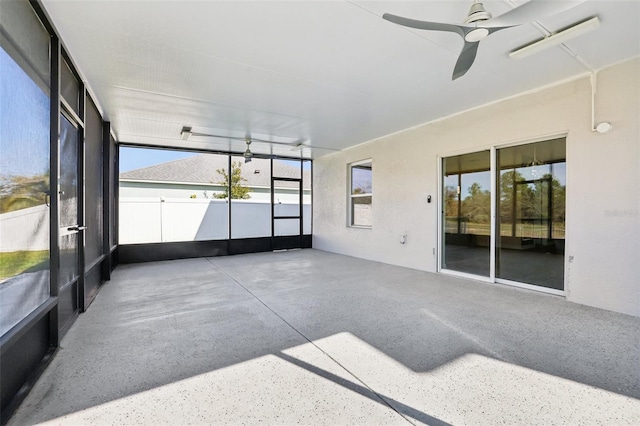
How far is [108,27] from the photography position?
8.09ft

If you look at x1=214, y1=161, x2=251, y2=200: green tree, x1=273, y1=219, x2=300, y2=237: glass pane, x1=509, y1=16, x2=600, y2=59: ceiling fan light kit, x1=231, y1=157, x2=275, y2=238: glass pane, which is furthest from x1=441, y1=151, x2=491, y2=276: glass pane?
x1=214, y1=161, x2=251, y2=200: green tree

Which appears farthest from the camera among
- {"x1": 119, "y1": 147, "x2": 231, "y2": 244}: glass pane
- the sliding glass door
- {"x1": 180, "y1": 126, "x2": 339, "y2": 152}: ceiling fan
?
{"x1": 119, "y1": 147, "x2": 231, "y2": 244}: glass pane

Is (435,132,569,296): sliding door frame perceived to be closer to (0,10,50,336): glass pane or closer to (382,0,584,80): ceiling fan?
(382,0,584,80): ceiling fan

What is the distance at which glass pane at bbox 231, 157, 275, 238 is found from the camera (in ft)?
24.9

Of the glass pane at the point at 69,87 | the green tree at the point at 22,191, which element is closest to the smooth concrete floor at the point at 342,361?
the green tree at the point at 22,191

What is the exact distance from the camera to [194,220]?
7.13 meters

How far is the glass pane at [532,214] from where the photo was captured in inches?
153

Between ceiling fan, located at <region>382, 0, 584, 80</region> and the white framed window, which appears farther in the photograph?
the white framed window

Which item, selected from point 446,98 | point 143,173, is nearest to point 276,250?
point 143,173

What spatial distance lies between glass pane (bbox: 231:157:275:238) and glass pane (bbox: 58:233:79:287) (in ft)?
14.5

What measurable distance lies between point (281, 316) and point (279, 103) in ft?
9.41

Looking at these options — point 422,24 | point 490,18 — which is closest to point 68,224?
point 422,24

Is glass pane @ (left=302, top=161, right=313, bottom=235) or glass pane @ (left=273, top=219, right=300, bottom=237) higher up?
glass pane @ (left=302, top=161, right=313, bottom=235)

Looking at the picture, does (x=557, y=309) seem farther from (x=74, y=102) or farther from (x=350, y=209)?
(x=74, y=102)
